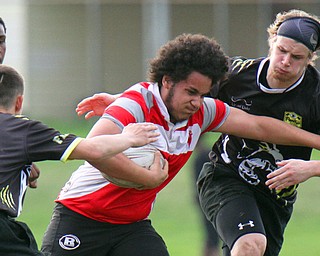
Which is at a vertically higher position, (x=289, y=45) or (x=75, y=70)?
(x=289, y=45)

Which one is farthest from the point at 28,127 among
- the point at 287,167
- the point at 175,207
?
the point at 175,207

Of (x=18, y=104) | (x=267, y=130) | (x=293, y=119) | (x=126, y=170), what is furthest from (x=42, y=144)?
(x=293, y=119)

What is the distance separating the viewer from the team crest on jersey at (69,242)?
19.4 feet

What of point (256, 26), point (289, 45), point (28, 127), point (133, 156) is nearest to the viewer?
point (28, 127)

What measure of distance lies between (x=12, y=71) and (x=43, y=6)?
79.4ft

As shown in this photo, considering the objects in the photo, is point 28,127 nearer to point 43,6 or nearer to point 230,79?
point 230,79

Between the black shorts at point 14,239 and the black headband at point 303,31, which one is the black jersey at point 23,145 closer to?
the black shorts at point 14,239

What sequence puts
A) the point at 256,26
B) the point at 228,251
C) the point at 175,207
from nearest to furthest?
the point at 228,251, the point at 175,207, the point at 256,26

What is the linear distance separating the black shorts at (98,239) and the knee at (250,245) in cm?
58

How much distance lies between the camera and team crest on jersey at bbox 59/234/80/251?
5914mm

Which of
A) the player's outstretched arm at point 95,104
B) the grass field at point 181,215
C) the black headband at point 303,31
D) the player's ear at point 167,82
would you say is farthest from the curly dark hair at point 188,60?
the grass field at point 181,215

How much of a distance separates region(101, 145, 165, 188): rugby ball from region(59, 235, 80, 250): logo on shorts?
50cm

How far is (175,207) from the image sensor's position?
13977 millimetres

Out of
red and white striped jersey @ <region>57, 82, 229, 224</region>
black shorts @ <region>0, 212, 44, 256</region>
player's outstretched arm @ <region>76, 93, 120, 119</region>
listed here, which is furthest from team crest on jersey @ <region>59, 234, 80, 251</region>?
player's outstretched arm @ <region>76, 93, 120, 119</region>
